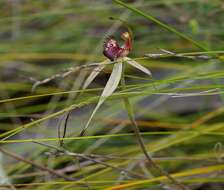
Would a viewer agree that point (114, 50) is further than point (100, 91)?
No

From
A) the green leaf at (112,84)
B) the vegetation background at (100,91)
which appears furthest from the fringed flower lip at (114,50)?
the vegetation background at (100,91)

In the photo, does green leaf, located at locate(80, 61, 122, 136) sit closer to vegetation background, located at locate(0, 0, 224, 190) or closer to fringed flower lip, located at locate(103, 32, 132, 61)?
fringed flower lip, located at locate(103, 32, 132, 61)

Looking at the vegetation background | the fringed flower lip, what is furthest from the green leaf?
the vegetation background

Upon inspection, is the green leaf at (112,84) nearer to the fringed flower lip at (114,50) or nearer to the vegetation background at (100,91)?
the fringed flower lip at (114,50)

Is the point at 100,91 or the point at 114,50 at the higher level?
the point at 114,50

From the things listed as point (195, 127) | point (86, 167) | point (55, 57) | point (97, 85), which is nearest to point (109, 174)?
point (86, 167)

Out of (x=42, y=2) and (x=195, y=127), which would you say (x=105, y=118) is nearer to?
(x=195, y=127)

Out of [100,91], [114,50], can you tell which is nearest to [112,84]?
[114,50]

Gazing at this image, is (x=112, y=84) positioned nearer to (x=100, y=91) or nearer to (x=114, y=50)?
(x=114, y=50)
